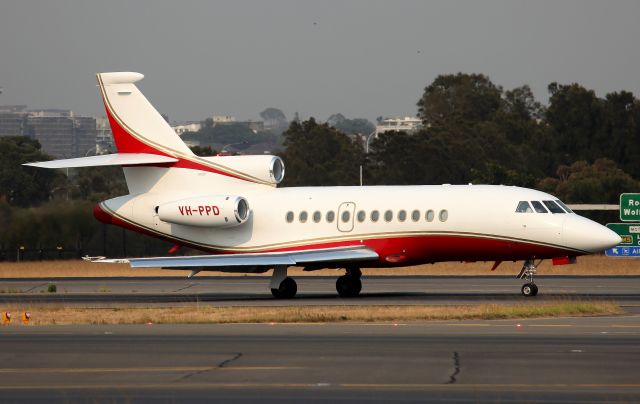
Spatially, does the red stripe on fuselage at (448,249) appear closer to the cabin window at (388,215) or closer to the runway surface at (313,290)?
the cabin window at (388,215)

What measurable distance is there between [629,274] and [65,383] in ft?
106

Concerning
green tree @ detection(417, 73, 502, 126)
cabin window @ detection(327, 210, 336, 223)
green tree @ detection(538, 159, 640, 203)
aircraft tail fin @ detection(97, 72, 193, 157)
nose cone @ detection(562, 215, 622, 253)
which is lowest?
nose cone @ detection(562, 215, 622, 253)

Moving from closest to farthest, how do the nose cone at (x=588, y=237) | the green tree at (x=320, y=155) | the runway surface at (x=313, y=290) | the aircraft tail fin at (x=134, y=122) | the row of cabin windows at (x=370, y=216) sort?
1. the nose cone at (x=588, y=237)
2. the runway surface at (x=313, y=290)
3. the row of cabin windows at (x=370, y=216)
4. the aircraft tail fin at (x=134, y=122)
5. the green tree at (x=320, y=155)

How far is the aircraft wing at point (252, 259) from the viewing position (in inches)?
1303

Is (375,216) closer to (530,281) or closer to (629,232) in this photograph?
(530,281)

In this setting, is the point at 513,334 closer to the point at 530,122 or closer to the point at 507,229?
the point at 507,229

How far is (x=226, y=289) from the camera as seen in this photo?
39.8 m

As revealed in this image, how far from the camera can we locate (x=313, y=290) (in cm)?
3862

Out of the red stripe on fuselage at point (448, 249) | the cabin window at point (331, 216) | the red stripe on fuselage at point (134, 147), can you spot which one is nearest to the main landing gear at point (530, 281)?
the red stripe on fuselage at point (448, 249)

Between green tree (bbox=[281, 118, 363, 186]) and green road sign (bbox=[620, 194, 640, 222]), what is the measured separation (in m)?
31.7

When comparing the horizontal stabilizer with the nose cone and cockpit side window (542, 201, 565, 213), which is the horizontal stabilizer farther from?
the nose cone

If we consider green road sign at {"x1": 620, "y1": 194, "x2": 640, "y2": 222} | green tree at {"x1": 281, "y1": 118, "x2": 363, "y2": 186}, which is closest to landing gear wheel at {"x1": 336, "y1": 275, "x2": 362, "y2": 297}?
green road sign at {"x1": 620, "y1": 194, "x2": 640, "y2": 222}

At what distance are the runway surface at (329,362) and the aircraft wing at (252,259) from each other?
8430 mm

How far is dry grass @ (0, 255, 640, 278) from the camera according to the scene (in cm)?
4662
